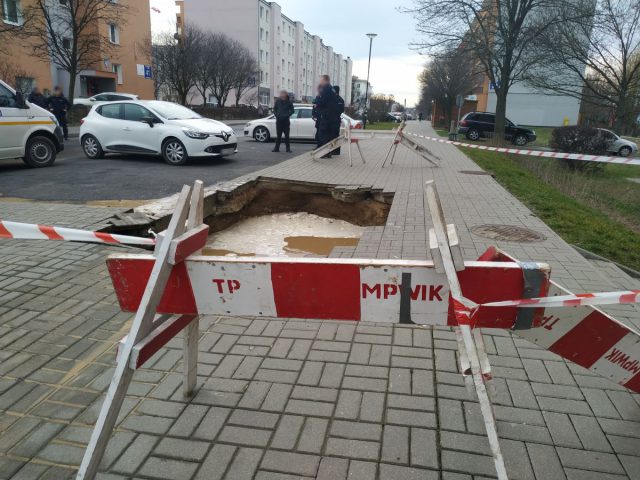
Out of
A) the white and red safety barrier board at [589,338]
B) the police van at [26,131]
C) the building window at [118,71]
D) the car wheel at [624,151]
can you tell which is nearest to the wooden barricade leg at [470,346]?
the white and red safety barrier board at [589,338]

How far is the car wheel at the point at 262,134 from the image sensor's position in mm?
19548

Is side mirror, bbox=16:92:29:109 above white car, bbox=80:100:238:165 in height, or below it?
above

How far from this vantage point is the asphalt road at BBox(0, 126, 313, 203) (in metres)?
8.57

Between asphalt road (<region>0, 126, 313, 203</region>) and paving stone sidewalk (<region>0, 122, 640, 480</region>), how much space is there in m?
4.92

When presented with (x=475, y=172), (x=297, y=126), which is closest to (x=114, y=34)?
(x=297, y=126)

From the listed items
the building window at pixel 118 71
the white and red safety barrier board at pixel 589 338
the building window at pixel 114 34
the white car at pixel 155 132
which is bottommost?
the white and red safety barrier board at pixel 589 338

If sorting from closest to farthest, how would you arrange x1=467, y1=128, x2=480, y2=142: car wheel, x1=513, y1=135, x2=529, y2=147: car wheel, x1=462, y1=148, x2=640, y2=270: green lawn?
x1=462, y1=148, x2=640, y2=270: green lawn < x1=513, y1=135, x2=529, y2=147: car wheel < x1=467, y1=128, x2=480, y2=142: car wheel

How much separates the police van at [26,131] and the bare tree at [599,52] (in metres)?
21.7

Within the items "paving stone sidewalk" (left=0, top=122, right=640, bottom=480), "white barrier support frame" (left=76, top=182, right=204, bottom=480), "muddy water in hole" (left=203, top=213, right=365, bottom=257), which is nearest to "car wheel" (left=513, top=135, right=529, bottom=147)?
"muddy water in hole" (left=203, top=213, right=365, bottom=257)

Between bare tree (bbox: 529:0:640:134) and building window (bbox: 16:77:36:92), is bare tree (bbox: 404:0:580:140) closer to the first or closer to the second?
bare tree (bbox: 529:0:640:134)

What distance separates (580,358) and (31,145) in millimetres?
12421

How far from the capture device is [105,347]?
326 cm

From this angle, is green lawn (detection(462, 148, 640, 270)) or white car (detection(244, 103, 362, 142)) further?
white car (detection(244, 103, 362, 142))

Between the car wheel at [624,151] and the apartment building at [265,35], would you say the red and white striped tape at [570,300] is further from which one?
the apartment building at [265,35]
